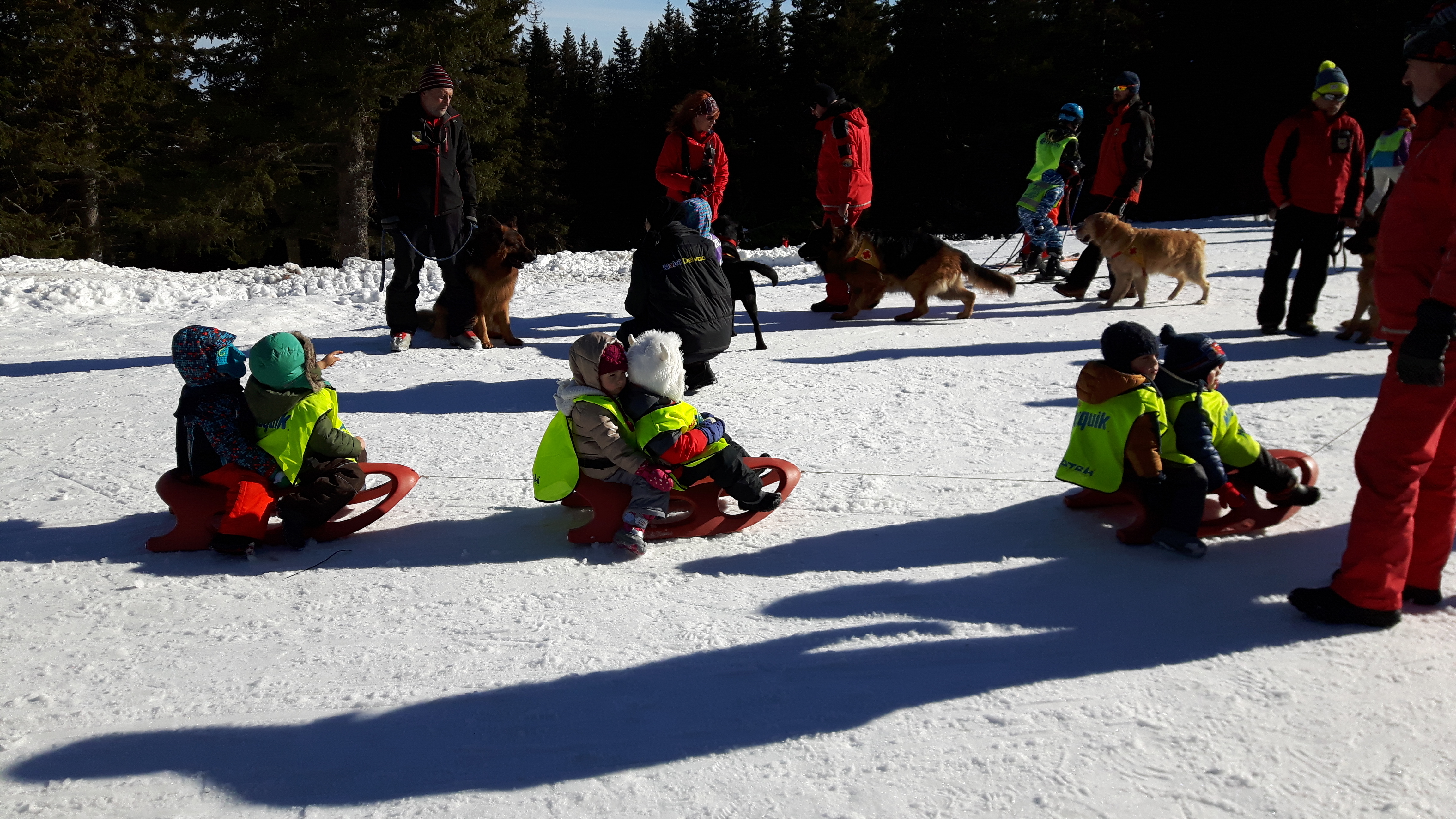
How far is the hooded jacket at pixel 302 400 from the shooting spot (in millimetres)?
3650

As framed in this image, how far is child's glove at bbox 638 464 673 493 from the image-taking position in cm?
361

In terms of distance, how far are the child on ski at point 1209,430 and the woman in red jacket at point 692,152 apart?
4.60 metres

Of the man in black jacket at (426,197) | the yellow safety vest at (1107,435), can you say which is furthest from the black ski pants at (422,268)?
the yellow safety vest at (1107,435)

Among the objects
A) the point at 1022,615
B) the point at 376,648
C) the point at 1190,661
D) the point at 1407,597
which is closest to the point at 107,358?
the point at 376,648

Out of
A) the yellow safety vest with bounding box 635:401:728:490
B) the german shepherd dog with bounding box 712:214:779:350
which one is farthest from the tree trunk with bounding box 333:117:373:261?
the yellow safety vest with bounding box 635:401:728:490

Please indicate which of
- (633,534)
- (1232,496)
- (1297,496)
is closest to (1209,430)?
(1232,496)

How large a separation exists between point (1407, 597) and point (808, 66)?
30001mm

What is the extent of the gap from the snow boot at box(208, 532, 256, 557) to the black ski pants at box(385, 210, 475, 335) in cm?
367

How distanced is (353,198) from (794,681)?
19.6 meters

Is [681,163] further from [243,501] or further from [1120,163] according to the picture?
[243,501]

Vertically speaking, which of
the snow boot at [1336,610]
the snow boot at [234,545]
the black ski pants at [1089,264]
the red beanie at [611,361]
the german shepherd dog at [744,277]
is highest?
the black ski pants at [1089,264]

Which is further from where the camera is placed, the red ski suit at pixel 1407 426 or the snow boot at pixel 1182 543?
the snow boot at pixel 1182 543

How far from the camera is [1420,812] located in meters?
2.06

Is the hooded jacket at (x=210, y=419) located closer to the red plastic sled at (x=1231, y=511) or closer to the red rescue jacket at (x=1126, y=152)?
the red plastic sled at (x=1231, y=511)
